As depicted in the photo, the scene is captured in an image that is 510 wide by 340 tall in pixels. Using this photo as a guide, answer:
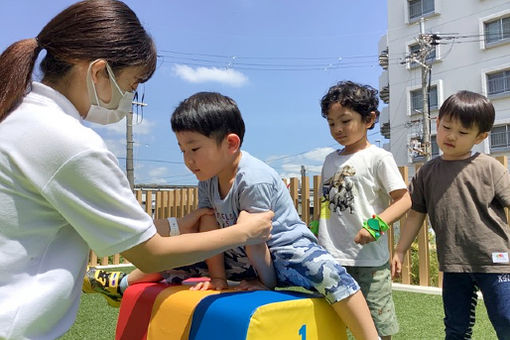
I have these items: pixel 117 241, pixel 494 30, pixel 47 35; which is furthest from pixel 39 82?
pixel 494 30

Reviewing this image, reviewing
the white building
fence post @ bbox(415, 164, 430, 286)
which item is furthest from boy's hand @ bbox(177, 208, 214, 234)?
the white building

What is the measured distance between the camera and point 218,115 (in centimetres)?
178

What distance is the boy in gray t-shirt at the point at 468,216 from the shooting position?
2.03 metres

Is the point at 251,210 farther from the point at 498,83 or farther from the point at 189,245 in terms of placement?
the point at 498,83

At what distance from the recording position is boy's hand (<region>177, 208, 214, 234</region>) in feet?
6.67

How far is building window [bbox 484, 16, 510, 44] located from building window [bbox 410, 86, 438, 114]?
10.3ft

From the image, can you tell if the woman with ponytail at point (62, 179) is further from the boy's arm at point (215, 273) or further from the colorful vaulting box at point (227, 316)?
the boy's arm at point (215, 273)

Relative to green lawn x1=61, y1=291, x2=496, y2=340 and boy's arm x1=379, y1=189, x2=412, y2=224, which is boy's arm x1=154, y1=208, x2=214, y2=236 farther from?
green lawn x1=61, y1=291, x2=496, y2=340

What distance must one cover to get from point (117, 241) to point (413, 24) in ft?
77.3

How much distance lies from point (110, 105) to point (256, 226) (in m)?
0.61

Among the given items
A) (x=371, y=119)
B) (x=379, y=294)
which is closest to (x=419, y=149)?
(x=371, y=119)

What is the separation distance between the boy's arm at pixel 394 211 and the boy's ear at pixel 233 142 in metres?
0.70

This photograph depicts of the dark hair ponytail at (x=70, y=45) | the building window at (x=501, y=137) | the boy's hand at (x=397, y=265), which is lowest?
the boy's hand at (x=397, y=265)

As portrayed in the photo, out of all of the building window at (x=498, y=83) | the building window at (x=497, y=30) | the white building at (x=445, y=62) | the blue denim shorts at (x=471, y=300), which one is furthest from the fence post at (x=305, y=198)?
the building window at (x=497, y=30)
